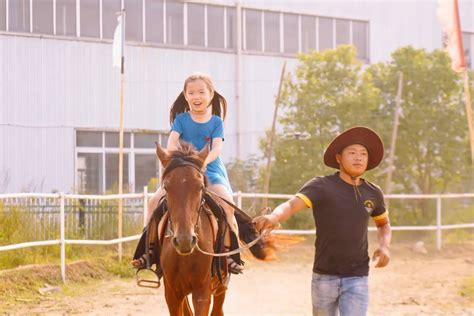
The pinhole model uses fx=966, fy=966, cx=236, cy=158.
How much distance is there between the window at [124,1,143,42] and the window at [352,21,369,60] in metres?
8.69

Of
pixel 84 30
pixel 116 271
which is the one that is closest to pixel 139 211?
pixel 116 271

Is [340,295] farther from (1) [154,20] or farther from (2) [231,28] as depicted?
(2) [231,28]

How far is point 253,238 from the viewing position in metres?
8.67

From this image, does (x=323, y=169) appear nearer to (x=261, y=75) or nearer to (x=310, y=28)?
(x=261, y=75)

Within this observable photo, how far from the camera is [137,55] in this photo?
2834cm

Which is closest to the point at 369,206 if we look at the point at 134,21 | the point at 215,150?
the point at 215,150

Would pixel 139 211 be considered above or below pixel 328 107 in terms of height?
below

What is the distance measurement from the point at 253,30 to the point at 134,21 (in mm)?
4725

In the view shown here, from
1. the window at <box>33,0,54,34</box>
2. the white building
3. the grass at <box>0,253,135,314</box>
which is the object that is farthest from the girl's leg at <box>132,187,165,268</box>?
the window at <box>33,0,54,34</box>

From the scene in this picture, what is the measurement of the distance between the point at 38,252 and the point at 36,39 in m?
12.1

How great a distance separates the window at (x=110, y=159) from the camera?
2764cm

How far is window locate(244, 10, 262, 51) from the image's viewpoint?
31.1 m

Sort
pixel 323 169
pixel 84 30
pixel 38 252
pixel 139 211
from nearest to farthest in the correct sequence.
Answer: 1. pixel 38 252
2. pixel 139 211
3. pixel 323 169
4. pixel 84 30

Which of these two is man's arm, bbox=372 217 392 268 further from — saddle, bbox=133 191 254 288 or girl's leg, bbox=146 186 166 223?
girl's leg, bbox=146 186 166 223
